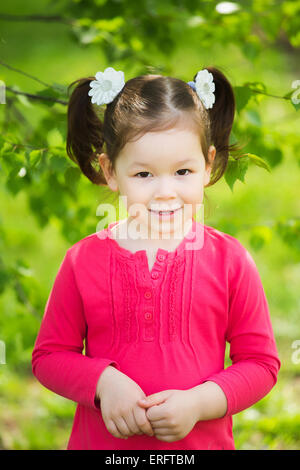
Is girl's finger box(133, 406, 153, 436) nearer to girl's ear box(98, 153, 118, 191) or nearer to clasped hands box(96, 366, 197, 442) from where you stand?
clasped hands box(96, 366, 197, 442)

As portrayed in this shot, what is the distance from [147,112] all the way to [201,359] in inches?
25.6

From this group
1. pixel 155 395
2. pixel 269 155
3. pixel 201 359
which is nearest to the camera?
pixel 155 395

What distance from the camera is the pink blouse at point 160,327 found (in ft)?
5.33

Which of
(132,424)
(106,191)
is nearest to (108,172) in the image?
(106,191)

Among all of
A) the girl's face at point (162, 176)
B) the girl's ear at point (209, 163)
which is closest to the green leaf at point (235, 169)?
the girl's ear at point (209, 163)

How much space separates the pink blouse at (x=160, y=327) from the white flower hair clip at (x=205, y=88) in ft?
1.15

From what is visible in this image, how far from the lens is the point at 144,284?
1626 mm

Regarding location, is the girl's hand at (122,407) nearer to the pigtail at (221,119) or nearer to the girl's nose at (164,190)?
the girl's nose at (164,190)

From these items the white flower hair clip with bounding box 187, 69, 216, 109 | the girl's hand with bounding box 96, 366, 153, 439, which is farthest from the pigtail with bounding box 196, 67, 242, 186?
the girl's hand with bounding box 96, 366, 153, 439

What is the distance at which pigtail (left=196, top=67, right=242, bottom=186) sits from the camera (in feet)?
5.96

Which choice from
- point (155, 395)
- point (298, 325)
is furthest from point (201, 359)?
point (298, 325)

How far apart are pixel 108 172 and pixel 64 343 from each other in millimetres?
474
